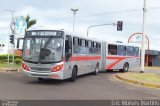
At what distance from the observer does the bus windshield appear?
63.5 feet

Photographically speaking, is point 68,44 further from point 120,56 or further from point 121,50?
point 121,50

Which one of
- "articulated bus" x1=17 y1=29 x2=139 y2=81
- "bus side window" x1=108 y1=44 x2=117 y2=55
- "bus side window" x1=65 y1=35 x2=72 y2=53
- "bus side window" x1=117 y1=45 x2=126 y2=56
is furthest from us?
"bus side window" x1=117 y1=45 x2=126 y2=56

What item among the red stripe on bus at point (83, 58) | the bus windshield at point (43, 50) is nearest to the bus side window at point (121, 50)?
the red stripe on bus at point (83, 58)

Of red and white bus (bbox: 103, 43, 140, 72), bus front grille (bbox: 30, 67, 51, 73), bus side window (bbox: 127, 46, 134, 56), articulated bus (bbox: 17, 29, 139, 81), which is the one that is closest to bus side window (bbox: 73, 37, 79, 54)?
articulated bus (bbox: 17, 29, 139, 81)

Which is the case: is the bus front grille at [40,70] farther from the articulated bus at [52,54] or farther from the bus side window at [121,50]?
the bus side window at [121,50]

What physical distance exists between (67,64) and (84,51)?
4326mm

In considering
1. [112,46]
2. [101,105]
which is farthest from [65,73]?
[112,46]

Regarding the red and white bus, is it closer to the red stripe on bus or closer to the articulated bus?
the red stripe on bus

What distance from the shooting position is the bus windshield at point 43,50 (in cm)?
1936

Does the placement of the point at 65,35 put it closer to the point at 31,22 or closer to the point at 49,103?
the point at 49,103

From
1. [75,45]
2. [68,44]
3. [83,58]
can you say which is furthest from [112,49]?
[68,44]

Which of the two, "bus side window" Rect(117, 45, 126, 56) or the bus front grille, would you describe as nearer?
the bus front grille

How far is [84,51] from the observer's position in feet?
80.0

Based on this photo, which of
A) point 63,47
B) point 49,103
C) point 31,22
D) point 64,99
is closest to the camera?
point 49,103
